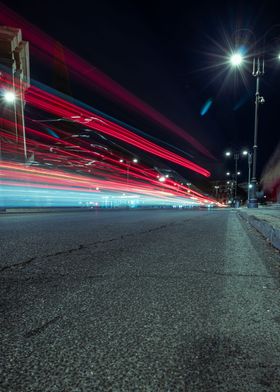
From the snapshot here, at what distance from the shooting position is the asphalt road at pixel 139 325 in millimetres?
1365

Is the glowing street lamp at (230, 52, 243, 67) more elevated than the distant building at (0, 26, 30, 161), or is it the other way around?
the distant building at (0, 26, 30, 161)

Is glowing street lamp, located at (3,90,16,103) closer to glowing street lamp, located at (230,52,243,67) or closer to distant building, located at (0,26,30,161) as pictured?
distant building, located at (0,26,30,161)

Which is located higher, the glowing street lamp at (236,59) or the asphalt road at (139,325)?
the glowing street lamp at (236,59)

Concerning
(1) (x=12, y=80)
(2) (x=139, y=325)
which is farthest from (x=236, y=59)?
(1) (x=12, y=80)

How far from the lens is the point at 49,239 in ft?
19.6

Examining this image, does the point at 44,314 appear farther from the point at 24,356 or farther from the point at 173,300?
the point at 173,300

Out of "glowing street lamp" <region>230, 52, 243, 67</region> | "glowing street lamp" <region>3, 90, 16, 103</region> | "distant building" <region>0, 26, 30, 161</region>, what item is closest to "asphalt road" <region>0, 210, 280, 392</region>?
"glowing street lamp" <region>230, 52, 243, 67</region>

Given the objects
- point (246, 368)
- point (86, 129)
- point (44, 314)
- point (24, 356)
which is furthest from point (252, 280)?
point (86, 129)

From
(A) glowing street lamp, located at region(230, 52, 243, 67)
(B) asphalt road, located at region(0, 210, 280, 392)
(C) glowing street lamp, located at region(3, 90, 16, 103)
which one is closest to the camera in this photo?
(B) asphalt road, located at region(0, 210, 280, 392)

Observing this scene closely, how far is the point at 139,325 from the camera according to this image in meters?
1.96

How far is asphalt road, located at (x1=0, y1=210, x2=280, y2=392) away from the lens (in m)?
1.37

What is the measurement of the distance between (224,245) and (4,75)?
36.7 metres

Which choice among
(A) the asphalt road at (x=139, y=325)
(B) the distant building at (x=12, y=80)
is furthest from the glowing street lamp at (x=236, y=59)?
(B) the distant building at (x=12, y=80)

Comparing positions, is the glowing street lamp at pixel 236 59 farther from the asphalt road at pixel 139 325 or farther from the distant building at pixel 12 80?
the distant building at pixel 12 80
